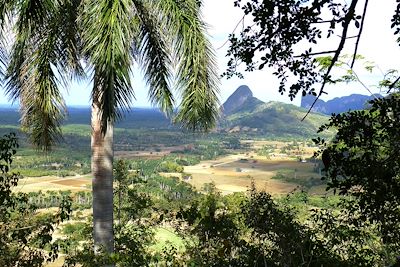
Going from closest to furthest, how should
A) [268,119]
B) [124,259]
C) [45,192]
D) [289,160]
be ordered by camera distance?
[124,259] → [45,192] → [289,160] → [268,119]

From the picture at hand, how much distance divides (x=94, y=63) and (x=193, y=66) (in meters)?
1.02

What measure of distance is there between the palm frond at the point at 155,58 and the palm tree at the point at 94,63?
0.01 metres

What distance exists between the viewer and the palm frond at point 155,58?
4.58 metres

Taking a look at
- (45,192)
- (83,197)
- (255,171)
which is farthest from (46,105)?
(255,171)

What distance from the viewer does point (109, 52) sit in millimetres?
3400

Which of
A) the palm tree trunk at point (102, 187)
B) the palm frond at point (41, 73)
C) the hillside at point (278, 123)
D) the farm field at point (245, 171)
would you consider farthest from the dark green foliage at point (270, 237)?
the hillside at point (278, 123)

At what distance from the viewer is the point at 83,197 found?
41375 millimetres

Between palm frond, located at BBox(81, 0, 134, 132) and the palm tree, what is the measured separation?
0.01 m

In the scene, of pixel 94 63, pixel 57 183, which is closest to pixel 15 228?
pixel 94 63

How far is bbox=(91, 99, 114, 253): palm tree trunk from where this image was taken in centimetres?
421

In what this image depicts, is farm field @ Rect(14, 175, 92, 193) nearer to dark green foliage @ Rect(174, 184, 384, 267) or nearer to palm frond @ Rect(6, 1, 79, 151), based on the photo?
dark green foliage @ Rect(174, 184, 384, 267)

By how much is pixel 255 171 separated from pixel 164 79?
7366 centimetres

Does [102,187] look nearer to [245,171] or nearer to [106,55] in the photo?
[106,55]

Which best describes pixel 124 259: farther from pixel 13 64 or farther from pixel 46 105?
pixel 13 64
